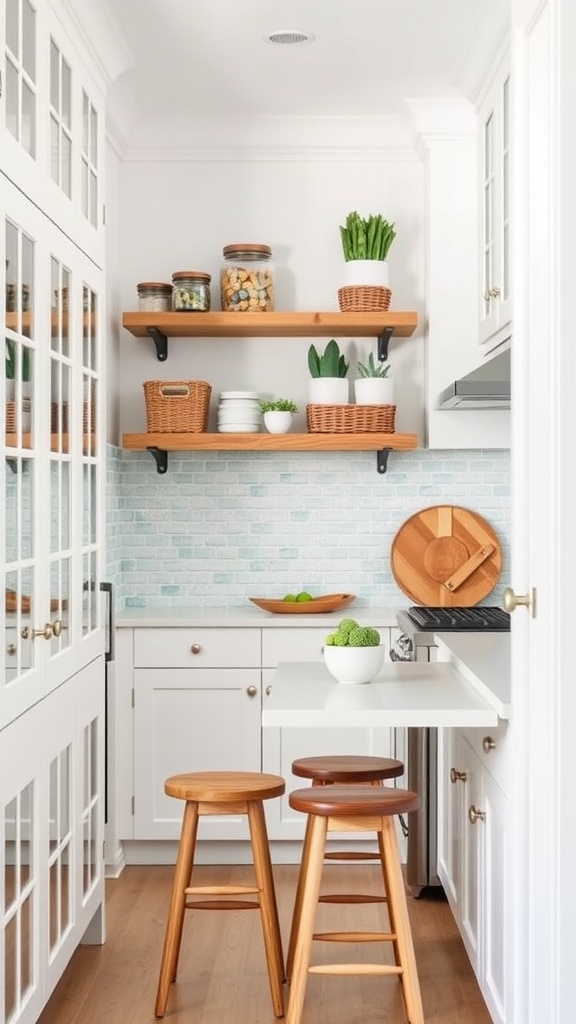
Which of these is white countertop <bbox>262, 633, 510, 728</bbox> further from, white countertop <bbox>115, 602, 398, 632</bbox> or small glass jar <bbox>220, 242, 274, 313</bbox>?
small glass jar <bbox>220, 242, 274, 313</bbox>

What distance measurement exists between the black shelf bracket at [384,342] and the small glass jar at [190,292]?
71 cm

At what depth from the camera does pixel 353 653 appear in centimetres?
320

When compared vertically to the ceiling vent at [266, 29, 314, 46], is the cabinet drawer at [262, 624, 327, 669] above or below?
below

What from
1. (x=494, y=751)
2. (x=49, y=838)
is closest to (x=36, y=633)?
(x=49, y=838)

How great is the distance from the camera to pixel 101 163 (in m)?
3.86

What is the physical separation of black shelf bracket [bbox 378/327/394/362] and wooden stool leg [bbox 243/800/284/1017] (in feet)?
7.26

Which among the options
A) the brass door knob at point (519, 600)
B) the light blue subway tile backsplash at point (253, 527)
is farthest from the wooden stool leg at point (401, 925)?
the light blue subway tile backsplash at point (253, 527)

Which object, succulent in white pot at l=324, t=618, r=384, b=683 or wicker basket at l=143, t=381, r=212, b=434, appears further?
wicker basket at l=143, t=381, r=212, b=434

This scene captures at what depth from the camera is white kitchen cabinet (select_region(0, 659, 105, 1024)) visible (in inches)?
106

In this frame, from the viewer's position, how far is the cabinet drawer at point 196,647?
Result: 4.70 metres

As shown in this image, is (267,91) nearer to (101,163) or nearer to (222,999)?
(101,163)

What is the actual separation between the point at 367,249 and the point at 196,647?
166cm

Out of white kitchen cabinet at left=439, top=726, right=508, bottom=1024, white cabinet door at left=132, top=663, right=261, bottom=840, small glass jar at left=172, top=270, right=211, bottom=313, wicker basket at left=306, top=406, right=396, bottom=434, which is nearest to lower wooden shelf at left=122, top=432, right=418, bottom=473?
wicker basket at left=306, top=406, right=396, bottom=434

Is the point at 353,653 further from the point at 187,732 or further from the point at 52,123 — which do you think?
the point at 187,732
